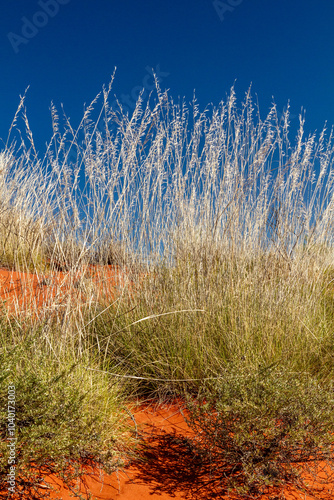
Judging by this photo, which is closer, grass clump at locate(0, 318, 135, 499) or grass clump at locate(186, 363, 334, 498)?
grass clump at locate(0, 318, 135, 499)

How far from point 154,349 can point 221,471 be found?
106cm

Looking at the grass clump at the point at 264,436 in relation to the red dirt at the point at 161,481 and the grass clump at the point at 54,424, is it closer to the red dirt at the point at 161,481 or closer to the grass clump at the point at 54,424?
the red dirt at the point at 161,481

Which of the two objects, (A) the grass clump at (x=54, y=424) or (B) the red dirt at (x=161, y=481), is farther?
(B) the red dirt at (x=161, y=481)

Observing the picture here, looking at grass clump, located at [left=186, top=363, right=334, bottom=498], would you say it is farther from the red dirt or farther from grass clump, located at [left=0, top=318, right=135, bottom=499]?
grass clump, located at [left=0, top=318, right=135, bottom=499]

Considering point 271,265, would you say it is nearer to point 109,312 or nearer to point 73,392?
point 109,312

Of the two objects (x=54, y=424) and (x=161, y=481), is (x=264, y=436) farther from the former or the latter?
(x=54, y=424)

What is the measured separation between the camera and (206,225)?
3.15 metres

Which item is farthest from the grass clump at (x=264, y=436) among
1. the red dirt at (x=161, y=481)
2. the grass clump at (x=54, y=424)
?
the grass clump at (x=54, y=424)

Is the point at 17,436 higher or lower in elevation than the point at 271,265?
lower

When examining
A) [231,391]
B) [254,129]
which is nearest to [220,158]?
[254,129]

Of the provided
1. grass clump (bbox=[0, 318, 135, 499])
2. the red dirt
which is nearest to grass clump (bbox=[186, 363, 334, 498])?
the red dirt

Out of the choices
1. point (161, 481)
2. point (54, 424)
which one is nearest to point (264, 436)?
point (161, 481)

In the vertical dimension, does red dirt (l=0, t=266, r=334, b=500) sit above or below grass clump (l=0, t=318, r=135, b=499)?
below

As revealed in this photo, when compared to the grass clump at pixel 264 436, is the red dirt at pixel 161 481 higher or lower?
lower
